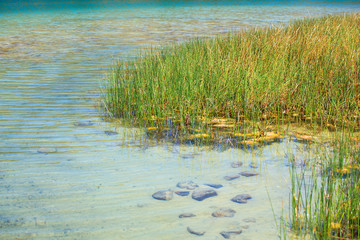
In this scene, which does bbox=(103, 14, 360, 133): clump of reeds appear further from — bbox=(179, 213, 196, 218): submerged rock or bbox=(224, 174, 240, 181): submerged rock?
bbox=(179, 213, 196, 218): submerged rock

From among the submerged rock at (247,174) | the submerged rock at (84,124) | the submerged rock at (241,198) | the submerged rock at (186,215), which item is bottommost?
the submerged rock at (186,215)

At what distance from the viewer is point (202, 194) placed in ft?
10.8

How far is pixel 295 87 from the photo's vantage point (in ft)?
17.7

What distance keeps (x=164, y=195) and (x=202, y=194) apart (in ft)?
1.00

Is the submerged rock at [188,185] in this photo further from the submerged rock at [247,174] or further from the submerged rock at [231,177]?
the submerged rock at [247,174]

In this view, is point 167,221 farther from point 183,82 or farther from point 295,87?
point 295,87

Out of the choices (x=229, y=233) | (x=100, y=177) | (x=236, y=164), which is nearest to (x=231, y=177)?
(x=236, y=164)

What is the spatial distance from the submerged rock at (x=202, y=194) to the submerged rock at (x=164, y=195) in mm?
183

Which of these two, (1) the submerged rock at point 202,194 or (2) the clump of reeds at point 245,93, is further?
(2) the clump of reeds at point 245,93

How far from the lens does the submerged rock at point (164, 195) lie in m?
3.23

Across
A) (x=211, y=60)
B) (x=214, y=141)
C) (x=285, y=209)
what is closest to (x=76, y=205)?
(x=285, y=209)

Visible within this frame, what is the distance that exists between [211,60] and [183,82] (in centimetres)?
78

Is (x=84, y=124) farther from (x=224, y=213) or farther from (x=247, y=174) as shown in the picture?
(x=224, y=213)

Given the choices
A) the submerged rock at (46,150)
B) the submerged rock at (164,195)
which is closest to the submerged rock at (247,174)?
the submerged rock at (164,195)
